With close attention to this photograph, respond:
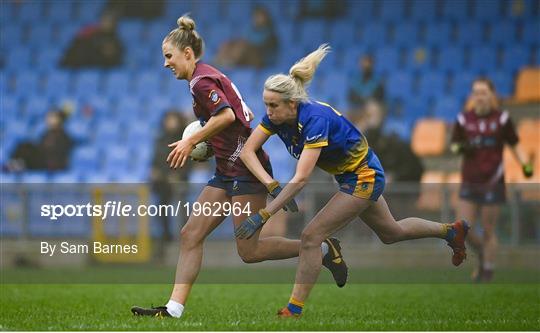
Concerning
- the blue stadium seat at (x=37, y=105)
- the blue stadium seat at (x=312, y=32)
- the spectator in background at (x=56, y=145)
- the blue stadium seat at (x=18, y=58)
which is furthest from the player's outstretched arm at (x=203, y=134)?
the blue stadium seat at (x=18, y=58)

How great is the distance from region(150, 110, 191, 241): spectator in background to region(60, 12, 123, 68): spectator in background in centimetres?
522

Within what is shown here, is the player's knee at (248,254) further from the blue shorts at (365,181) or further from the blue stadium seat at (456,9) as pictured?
the blue stadium seat at (456,9)

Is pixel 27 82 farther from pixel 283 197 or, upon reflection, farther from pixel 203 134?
pixel 283 197

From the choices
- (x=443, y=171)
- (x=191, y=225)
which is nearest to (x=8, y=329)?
(x=191, y=225)

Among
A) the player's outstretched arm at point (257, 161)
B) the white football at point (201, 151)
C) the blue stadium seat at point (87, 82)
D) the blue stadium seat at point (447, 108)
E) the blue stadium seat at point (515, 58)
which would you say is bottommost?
the blue stadium seat at point (87, 82)

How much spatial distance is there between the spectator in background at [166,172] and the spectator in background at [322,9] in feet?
19.7

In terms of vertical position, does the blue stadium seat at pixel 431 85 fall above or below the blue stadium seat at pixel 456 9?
below

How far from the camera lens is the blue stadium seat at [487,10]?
20547 mm

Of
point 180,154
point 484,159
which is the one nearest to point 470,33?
point 484,159

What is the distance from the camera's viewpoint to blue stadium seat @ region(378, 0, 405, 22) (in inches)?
824

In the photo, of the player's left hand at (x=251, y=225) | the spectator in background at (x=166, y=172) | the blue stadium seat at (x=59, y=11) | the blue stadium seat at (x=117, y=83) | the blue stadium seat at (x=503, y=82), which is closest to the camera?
the player's left hand at (x=251, y=225)

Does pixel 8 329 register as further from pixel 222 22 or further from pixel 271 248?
pixel 222 22

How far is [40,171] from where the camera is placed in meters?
18.3

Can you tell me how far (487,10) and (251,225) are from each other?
14.6m
